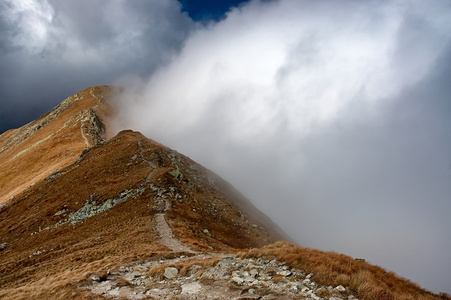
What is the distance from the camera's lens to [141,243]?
32.0 m

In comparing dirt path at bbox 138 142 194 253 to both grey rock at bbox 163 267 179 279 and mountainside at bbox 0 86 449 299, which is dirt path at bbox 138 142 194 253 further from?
grey rock at bbox 163 267 179 279

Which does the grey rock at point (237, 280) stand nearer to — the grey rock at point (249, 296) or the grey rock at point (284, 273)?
the grey rock at point (249, 296)

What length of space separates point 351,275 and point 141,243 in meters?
24.2

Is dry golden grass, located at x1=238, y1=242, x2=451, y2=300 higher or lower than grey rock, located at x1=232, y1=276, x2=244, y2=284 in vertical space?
higher

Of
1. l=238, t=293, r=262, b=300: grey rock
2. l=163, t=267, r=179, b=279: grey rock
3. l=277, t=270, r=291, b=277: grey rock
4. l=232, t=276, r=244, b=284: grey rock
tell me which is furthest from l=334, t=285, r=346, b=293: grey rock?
l=163, t=267, r=179, b=279: grey rock

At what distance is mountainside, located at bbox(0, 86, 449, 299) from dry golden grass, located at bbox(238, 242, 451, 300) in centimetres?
6

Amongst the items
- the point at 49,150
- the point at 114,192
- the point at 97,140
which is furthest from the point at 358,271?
the point at 49,150

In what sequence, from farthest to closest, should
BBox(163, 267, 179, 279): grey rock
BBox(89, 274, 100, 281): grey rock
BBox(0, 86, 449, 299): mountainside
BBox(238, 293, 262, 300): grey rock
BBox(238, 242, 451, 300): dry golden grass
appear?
BBox(89, 274, 100, 281): grey rock
BBox(163, 267, 179, 279): grey rock
BBox(0, 86, 449, 299): mountainside
BBox(238, 293, 262, 300): grey rock
BBox(238, 242, 451, 300): dry golden grass

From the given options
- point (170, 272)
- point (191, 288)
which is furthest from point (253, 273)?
point (170, 272)

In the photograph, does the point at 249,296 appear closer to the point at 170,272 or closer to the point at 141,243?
the point at 170,272

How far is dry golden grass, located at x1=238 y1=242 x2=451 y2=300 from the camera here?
13438 mm

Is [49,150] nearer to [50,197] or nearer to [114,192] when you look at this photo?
[50,197]

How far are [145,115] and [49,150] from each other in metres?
109

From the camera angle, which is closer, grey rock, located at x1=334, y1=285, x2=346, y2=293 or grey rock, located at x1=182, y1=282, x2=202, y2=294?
grey rock, located at x1=334, y1=285, x2=346, y2=293
